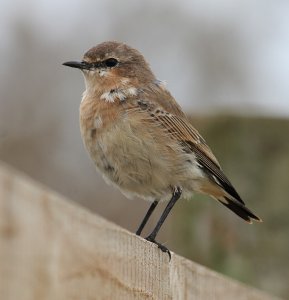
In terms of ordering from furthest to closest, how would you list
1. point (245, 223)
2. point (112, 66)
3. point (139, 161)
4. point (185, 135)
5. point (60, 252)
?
point (112, 66), point (185, 135), point (139, 161), point (245, 223), point (60, 252)

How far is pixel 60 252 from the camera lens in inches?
89.5

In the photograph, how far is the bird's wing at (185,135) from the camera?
5.47 metres

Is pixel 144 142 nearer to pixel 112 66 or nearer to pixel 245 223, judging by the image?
pixel 245 223

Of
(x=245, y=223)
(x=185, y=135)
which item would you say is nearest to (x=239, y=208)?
(x=245, y=223)

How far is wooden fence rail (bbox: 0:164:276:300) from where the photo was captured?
2.10 metres

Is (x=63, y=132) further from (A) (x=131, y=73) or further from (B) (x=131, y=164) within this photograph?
(B) (x=131, y=164)

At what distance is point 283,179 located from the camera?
14.5 feet

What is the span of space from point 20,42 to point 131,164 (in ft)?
29.6

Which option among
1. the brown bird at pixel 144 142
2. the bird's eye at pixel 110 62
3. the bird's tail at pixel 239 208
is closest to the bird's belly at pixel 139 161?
the brown bird at pixel 144 142

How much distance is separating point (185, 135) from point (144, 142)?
1.63 ft

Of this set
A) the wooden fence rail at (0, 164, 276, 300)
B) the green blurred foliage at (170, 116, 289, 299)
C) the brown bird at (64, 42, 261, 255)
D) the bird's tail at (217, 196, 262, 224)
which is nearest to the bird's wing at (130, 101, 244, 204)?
the brown bird at (64, 42, 261, 255)

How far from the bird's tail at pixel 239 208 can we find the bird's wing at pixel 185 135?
0.29 m

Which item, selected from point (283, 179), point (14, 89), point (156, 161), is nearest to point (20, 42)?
point (14, 89)

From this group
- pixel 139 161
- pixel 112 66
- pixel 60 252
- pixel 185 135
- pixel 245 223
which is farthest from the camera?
pixel 112 66
